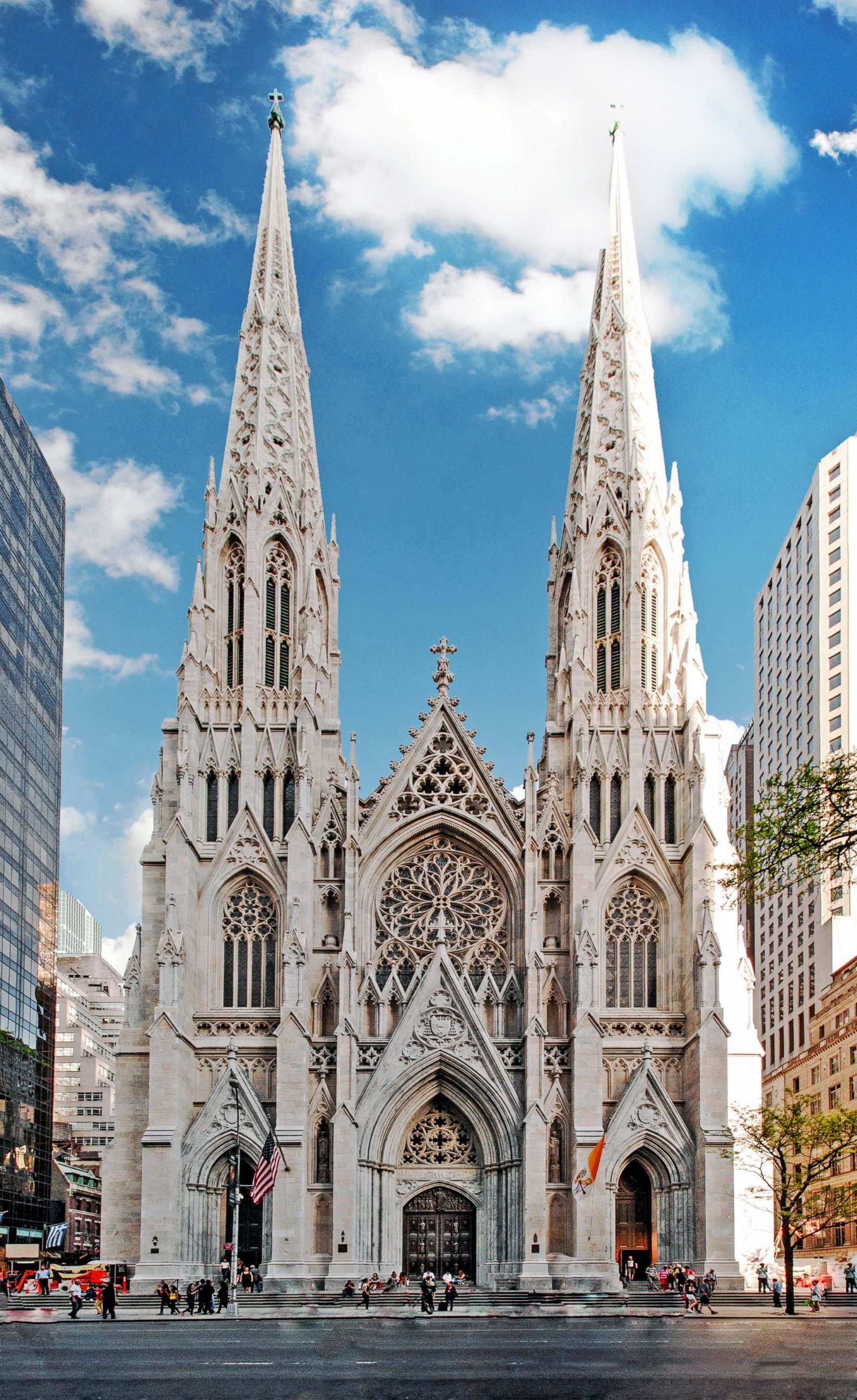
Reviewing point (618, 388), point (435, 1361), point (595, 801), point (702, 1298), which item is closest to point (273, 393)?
point (618, 388)

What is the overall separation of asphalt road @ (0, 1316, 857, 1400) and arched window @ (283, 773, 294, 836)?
20783mm

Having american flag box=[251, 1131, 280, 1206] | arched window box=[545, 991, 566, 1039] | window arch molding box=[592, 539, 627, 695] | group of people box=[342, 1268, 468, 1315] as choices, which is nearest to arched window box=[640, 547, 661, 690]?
window arch molding box=[592, 539, 627, 695]

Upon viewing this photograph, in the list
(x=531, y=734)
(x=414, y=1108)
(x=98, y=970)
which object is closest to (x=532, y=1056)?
(x=414, y=1108)

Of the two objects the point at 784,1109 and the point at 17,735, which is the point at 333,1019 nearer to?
the point at 784,1109

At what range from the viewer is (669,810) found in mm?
59375

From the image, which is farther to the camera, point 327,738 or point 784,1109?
point 327,738

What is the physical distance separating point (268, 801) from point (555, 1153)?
54.4 ft

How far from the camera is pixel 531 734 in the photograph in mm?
A: 59188

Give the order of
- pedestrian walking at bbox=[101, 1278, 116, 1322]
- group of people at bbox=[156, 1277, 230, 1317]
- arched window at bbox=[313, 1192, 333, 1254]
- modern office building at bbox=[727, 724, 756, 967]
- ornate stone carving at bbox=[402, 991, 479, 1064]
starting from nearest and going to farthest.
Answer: pedestrian walking at bbox=[101, 1278, 116, 1322] → group of people at bbox=[156, 1277, 230, 1317] → arched window at bbox=[313, 1192, 333, 1254] → ornate stone carving at bbox=[402, 991, 479, 1064] → modern office building at bbox=[727, 724, 756, 967]

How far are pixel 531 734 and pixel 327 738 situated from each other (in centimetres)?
829

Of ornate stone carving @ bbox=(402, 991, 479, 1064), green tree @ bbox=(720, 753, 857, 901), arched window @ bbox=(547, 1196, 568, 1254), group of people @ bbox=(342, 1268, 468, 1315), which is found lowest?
group of people @ bbox=(342, 1268, 468, 1315)

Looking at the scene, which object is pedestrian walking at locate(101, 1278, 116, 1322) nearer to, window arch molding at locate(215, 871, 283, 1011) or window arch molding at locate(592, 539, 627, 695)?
window arch molding at locate(215, 871, 283, 1011)

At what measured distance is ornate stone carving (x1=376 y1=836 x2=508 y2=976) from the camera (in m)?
58.2

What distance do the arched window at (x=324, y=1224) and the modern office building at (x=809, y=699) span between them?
46.4 m
